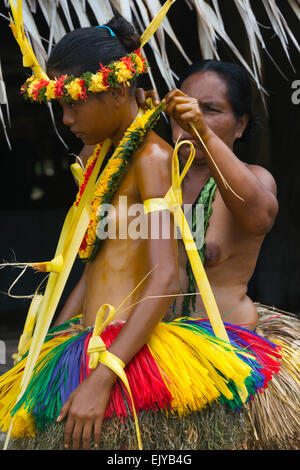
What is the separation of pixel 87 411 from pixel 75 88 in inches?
30.8

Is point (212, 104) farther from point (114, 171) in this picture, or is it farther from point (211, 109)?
point (114, 171)

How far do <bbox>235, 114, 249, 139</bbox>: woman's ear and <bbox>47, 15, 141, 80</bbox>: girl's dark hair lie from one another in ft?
1.84

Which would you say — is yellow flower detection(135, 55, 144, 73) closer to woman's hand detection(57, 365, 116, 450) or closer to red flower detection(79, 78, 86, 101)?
red flower detection(79, 78, 86, 101)

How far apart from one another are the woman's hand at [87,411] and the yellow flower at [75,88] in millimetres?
684

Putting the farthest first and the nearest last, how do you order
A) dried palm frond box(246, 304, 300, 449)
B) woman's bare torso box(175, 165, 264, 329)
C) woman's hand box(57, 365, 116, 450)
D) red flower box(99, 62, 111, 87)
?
woman's bare torso box(175, 165, 264, 329) → dried palm frond box(246, 304, 300, 449) → red flower box(99, 62, 111, 87) → woman's hand box(57, 365, 116, 450)

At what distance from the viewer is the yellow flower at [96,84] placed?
5.09 ft

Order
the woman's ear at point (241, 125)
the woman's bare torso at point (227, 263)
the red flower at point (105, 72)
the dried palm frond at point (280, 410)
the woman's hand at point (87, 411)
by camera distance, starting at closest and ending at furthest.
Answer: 1. the woman's hand at point (87, 411)
2. the red flower at point (105, 72)
3. the dried palm frond at point (280, 410)
4. the woman's bare torso at point (227, 263)
5. the woman's ear at point (241, 125)

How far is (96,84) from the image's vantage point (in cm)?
155

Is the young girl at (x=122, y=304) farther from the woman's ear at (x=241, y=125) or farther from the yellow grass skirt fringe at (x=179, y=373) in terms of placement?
the woman's ear at (x=241, y=125)

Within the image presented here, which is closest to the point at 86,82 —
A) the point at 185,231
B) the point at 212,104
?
the point at 185,231

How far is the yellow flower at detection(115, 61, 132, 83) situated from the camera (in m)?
1.58

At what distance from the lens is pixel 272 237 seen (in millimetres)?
4707

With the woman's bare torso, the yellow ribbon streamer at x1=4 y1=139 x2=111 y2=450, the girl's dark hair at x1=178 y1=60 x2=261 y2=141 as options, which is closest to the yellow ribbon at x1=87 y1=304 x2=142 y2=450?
the yellow ribbon streamer at x1=4 y1=139 x2=111 y2=450

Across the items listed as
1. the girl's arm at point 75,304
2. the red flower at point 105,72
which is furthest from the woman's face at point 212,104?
the girl's arm at point 75,304
